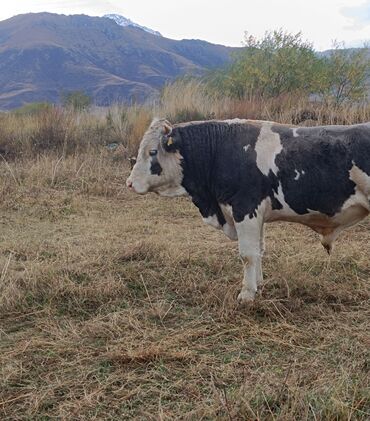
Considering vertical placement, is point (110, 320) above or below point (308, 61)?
below

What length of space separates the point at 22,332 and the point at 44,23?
619 ft

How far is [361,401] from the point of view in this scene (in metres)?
2.70

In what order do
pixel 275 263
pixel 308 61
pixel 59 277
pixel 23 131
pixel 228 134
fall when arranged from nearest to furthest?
pixel 228 134 < pixel 59 277 < pixel 275 263 < pixel 23 131 < pixel 308 61

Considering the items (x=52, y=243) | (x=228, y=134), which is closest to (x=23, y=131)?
(x=52, y=243)

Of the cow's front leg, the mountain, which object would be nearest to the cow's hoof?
the cow's front leg

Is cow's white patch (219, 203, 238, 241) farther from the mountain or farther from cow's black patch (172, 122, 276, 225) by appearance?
the mountain

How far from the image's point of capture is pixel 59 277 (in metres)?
4.68

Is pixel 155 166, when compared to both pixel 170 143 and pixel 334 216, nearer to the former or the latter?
pixel 170 143

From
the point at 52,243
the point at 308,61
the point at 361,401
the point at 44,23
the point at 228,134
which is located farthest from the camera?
the point at 44,23

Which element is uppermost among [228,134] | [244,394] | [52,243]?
[228,134]

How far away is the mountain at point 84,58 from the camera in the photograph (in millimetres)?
109938

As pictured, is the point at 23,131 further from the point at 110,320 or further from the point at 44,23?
the point at 44,23

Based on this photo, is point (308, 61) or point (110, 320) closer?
point (110, 320)

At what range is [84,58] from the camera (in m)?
145
